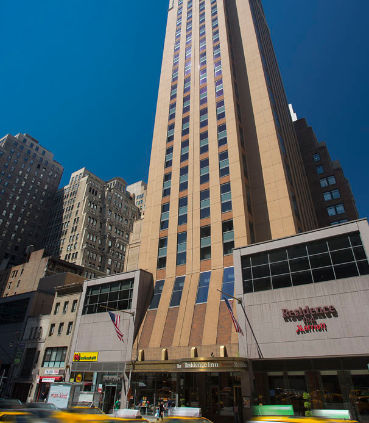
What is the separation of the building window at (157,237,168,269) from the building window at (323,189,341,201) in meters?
38.5

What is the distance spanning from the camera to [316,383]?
25750 millimetres

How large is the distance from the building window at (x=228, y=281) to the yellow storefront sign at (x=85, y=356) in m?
17.5

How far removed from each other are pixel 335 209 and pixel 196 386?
47077mm

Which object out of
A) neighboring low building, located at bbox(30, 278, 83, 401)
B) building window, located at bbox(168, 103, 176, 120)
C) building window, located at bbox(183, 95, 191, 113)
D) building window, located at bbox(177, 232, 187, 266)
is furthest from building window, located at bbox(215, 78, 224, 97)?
neighboring low building, located at bbox(30, 278, 83, 401)

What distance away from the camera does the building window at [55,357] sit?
4216 centimetres

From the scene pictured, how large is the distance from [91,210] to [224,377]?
93588 mm

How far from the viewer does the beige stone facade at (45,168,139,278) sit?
102 m

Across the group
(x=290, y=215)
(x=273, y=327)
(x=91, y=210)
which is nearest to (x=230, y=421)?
(x=273, y=327)

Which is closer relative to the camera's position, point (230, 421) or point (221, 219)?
point (230, 421)

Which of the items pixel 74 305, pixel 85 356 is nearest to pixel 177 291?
pixel 85 356

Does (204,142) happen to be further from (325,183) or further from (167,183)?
(325,183)

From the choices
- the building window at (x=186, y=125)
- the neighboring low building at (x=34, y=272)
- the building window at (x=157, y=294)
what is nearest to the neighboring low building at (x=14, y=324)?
the neighboring low building at (x=34, y=272)

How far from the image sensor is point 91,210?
113 metres

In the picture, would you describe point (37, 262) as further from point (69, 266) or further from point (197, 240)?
point (197, 240)
